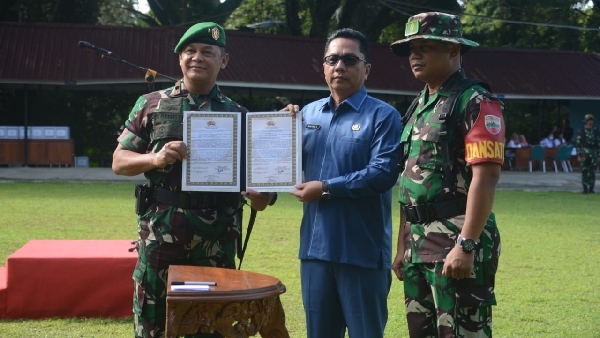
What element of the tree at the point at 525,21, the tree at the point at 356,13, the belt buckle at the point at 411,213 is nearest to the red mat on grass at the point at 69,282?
the belt buckle at the point at 411,213

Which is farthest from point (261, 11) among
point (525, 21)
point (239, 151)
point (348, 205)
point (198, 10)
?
point (348, 205)

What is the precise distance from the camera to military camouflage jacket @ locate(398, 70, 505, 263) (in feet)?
12.8

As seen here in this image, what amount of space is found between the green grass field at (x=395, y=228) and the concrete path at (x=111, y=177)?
5.54 feet

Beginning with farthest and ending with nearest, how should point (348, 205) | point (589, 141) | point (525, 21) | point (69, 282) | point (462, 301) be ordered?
1. point (525, 21)
2. point (589, 141)
3. point (69, 282)
4. point (348, 205)
5. point (462, 301)

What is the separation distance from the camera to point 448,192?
4.05 metres

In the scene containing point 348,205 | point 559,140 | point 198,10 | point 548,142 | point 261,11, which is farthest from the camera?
point 261,11

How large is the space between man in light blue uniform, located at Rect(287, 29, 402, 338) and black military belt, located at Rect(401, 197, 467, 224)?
0.27 m

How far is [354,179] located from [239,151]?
756 millimetres

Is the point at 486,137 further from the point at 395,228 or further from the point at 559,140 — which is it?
the point at 559,140

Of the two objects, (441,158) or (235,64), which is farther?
(235,64)

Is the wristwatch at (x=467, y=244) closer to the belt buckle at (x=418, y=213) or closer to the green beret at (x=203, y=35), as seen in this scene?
the belt buckle at (x=418, y=213)

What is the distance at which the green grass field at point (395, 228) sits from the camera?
6.96 m

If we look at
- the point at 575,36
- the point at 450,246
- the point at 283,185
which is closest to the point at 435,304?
the point at 450,246

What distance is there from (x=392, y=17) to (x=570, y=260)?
82.5 feet
